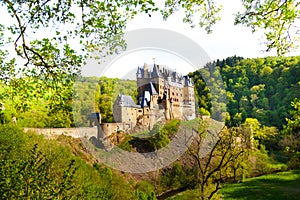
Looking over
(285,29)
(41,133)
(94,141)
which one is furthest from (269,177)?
(285,29)

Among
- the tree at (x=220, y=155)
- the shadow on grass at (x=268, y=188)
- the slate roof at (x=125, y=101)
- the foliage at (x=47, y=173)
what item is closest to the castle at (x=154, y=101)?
the slate roof at (x=125, y=101)

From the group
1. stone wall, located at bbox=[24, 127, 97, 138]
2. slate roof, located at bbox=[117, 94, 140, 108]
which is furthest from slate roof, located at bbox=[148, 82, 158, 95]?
stone wall, located at bbox=[24, 127, 97, 138]

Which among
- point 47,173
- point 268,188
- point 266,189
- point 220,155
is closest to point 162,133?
point 266,189

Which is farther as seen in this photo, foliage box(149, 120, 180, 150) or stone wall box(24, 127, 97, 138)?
foliage box(149, 120, 180, 150)

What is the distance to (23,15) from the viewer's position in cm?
Answer: 313

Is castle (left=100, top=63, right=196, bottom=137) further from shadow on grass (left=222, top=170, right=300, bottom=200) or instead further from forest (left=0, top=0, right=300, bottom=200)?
shadow on grass (left=222, top=170, right=300, bottom=200)

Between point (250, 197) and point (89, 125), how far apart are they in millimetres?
10980

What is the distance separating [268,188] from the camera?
74.5ft

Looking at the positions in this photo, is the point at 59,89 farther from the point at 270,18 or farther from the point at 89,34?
the point at 270,18

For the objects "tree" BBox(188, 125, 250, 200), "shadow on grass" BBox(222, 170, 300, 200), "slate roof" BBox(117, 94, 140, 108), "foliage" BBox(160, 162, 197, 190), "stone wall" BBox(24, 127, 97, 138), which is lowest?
"shadow on grass" BBox(222, 170, 300, 200)

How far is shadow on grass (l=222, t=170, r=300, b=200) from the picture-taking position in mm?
20203

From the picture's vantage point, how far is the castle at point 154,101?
1955 centimetres

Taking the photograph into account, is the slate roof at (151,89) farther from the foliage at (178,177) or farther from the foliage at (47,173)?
the foliage at (178,177)

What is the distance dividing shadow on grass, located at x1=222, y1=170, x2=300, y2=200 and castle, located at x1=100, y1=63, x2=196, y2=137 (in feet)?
19.5
